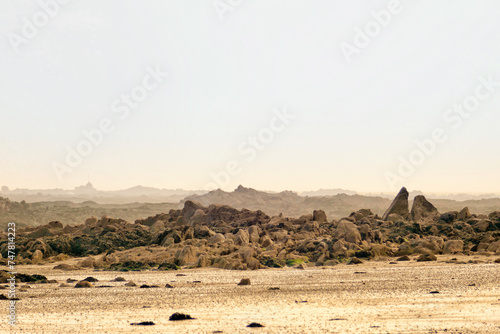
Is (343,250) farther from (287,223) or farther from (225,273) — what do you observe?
(287,223)

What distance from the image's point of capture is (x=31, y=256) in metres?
33.9

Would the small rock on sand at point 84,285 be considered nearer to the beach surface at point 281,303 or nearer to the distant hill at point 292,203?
the beach surface at point 281,303

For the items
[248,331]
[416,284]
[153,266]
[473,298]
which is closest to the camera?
[248,331]

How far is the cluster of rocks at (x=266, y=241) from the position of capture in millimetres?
30906

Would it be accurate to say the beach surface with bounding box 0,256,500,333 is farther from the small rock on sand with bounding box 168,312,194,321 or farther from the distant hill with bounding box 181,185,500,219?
the distant hill with bounding box 181,185,500,219

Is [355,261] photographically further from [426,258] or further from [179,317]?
[179,317]

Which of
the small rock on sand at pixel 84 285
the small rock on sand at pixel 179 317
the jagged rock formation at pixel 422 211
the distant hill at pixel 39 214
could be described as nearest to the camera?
the small rock on sand at pixel 179 317

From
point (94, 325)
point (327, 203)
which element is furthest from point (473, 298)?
point (327, 203)

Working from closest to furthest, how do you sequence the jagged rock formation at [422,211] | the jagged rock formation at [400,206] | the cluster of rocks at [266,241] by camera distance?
the cluster of rocks at [266,241], the jagged rock formation at [422,211], the jagged rock formation at [400,206]

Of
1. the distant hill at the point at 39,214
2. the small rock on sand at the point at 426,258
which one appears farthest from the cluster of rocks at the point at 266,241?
the distant hill at the point at 39,214

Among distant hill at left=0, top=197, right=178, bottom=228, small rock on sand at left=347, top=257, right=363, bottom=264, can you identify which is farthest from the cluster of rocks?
distant hill at left=0, top=197, right=178, bottom=228

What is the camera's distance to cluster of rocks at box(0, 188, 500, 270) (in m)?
30.9

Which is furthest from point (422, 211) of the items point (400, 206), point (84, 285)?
point (84, 285)

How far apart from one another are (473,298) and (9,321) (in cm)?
1295
